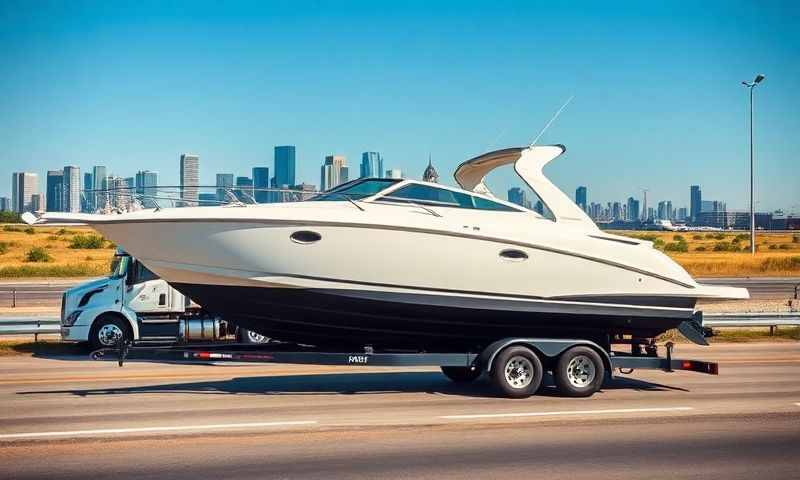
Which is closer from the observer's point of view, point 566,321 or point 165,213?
point 165,213

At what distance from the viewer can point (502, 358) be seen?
39.7 ft

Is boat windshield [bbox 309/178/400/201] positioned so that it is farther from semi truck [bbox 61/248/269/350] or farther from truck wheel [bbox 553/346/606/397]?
semi truck [bbox 61/248/269/350]

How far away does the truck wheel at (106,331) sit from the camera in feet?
56.9

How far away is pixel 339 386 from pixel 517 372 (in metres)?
2.75

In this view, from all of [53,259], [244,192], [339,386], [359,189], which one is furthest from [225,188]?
[53,259]

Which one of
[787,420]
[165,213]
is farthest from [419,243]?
[787,420]

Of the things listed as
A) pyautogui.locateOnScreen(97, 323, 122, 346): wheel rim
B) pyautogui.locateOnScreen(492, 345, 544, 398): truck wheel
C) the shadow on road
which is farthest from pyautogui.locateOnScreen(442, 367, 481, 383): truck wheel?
pyautogui.locateOnScreen(97, 323, 122, 346): wheel rim

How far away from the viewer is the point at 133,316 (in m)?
17.5

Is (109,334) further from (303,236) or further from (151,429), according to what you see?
(151,429)

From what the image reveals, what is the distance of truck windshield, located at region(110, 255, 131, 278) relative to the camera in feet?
57.8

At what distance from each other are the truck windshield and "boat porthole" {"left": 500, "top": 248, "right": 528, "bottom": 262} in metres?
8.68

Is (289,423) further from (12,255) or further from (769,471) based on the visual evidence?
(12,255)

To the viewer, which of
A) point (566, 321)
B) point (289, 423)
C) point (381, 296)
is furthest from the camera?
point (566, 321)

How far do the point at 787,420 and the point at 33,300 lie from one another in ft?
81.8
